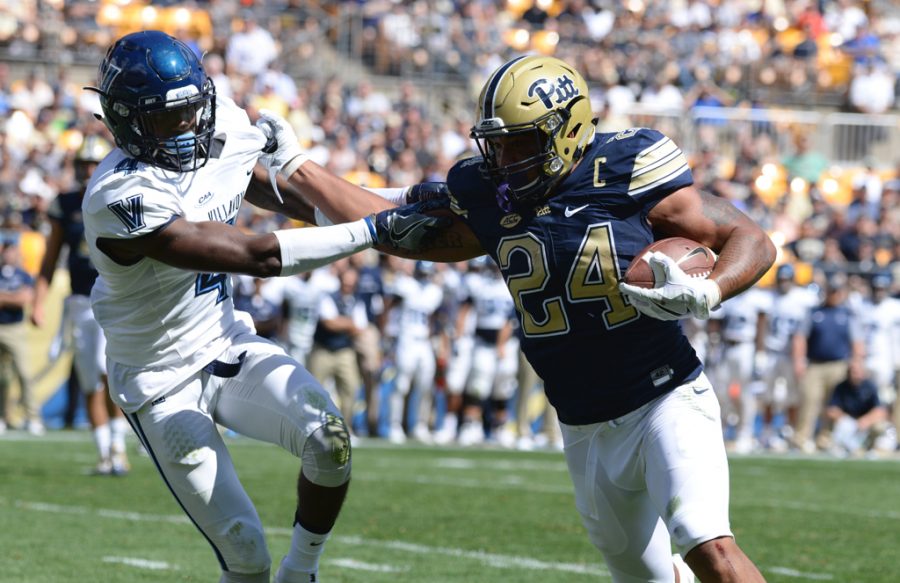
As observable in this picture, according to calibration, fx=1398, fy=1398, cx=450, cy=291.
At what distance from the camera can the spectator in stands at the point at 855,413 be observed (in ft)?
45.5

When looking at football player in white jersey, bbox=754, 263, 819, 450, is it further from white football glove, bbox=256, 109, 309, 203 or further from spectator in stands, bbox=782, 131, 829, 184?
white football glove, bbox=256, 109, 309, 203

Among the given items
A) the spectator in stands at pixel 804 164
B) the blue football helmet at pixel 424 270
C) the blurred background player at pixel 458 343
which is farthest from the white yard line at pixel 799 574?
the spectator in stands at pixel 804 164

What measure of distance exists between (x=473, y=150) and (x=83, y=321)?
8946mm

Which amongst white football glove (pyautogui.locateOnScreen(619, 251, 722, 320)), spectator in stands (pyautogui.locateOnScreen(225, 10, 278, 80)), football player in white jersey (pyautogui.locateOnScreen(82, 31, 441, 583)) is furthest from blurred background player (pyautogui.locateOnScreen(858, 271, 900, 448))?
white football glove (pyautogui.locateOnScreen(619, 251, 722, 320))

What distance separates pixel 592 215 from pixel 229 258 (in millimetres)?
1022

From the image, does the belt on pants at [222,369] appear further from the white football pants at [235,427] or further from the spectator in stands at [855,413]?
the spectator in stands at [855,413]

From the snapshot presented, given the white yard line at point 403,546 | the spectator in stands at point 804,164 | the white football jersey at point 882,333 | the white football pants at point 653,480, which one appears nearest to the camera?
the white football pants at point 653,480

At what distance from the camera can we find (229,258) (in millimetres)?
3918

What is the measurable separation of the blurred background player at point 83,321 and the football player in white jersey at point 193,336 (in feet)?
14.4

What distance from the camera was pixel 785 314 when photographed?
14.4 m

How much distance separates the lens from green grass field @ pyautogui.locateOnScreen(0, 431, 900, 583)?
5926 mm

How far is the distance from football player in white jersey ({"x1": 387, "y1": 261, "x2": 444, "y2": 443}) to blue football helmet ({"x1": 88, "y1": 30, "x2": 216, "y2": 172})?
9.43 m

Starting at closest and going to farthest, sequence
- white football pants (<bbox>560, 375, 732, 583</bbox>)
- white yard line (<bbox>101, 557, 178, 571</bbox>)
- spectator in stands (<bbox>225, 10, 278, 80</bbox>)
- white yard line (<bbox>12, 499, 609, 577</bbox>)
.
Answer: white football pants (<bbox>560, 375, 732, 583</bbox>)
white yard line (<bbox>101, 557, 178, 571</bbox>)
white yard line (<bbox>12, 499, 609, 577</bbox>)
spectator in stands (<bbox>225, 10, 278, 80</bbox>)

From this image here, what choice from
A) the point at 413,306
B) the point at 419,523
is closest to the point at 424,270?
the point at 413,306
